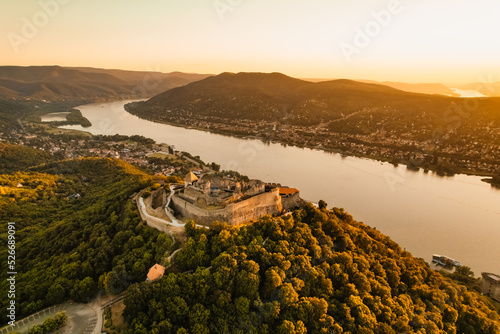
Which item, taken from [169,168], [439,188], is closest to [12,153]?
[169,168]

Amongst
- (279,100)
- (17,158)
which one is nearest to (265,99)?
(279,100)

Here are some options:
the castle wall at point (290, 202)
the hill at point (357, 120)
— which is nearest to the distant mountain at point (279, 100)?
the hill at point (357, 120)

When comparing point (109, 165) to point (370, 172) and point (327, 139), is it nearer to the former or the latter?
point (370, 172)

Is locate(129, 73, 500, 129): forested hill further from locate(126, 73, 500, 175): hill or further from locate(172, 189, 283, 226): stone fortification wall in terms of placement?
locate(172, 189, 283, 226): stone fortification wall

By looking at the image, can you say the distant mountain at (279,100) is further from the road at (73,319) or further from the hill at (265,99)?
the road at (73,319)

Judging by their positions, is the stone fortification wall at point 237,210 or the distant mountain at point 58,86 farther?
the distant mountain at point 58,86

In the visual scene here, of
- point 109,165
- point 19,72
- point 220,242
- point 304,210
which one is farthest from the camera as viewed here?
point 19,72

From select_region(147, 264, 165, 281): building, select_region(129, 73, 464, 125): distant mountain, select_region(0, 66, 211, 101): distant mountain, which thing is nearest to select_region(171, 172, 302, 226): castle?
select_region(147, 264, 165, 281): building

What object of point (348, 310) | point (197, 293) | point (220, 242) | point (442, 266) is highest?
point (220, 242)
